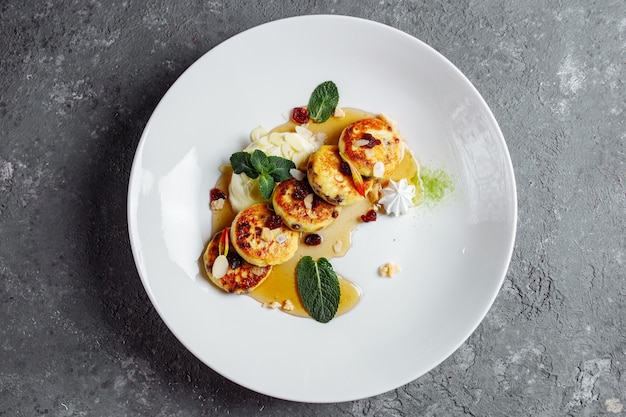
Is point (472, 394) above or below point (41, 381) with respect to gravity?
above

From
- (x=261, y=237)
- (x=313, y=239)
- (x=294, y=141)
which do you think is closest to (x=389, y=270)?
(x=313, y=239)

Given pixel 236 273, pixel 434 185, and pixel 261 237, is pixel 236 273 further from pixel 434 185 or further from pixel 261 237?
pixel 434 185

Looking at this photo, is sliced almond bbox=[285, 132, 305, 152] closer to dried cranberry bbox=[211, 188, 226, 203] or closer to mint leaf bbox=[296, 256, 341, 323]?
dried cranberry bbox=[211, 188, 226, 203]

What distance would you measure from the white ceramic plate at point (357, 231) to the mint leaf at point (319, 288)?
6 centimetres

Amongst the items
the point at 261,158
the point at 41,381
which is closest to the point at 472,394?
the point at 261,158

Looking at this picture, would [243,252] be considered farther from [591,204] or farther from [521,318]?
[591,204]

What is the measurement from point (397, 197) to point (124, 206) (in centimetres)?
112

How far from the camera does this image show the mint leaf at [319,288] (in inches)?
97.8

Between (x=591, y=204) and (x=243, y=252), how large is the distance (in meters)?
1.48

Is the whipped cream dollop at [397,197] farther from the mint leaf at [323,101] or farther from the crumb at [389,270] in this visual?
the mint leaf at [323,101]

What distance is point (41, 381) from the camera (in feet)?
8.50

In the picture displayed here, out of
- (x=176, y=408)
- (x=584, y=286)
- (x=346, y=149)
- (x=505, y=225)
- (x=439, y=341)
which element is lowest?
(x=176, y=408)

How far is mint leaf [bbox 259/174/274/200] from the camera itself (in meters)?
2.41

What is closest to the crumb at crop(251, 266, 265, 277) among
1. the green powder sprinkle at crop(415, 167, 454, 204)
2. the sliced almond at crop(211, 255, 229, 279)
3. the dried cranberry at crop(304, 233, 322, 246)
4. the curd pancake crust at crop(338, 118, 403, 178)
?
the sliced almond at crop(211, 255, 229, 279)
